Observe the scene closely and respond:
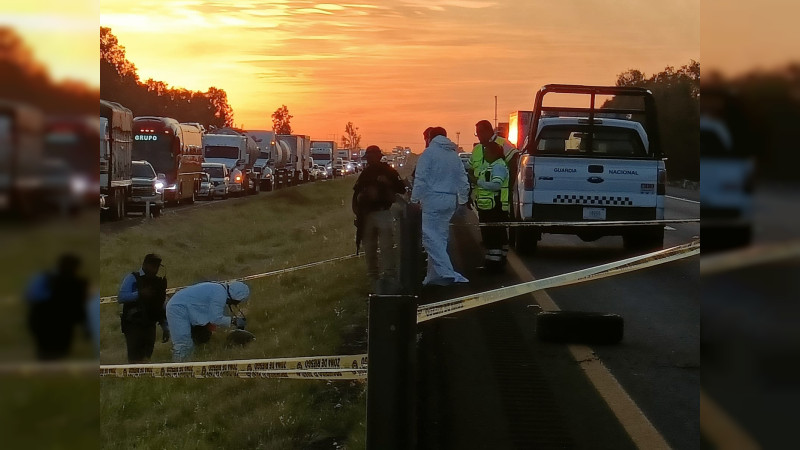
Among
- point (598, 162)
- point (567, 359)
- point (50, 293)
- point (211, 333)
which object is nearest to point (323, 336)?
point (211, 333)

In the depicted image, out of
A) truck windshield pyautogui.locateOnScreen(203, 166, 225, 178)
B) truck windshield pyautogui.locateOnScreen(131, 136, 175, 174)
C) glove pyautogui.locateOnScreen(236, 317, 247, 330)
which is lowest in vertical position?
glove pyautogui.locateOnScreen(236, 317, 247, 330)

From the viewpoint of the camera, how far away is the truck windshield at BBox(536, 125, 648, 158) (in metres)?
7.47

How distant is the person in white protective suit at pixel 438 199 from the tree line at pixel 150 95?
2370mm

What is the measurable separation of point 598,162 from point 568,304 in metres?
1.27

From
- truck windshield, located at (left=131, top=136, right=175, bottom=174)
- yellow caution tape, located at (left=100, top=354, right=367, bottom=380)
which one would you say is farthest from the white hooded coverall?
truck windshield, located at (left=131, top=136, right=175, bottom=174)

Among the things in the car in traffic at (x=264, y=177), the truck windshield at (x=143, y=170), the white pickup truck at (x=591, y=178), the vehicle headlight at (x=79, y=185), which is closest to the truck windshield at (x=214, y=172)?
the car in traffic at (x=264, y=177)

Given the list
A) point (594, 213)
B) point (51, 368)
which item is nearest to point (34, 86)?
point (51, 368)

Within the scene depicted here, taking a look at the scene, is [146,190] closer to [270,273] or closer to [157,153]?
[157,153]

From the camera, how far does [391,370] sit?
2756 mm

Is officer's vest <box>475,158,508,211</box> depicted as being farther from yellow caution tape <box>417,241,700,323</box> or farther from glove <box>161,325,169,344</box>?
glove <box>161,325,169,344</box>

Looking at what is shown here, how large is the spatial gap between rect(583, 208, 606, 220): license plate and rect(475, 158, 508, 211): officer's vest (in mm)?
1104

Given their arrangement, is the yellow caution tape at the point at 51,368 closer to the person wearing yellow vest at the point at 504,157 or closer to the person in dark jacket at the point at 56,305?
the person in dark jacket at the point at 56,305

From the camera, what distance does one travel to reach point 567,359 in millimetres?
6438

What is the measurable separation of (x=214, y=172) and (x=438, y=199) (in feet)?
18.1
